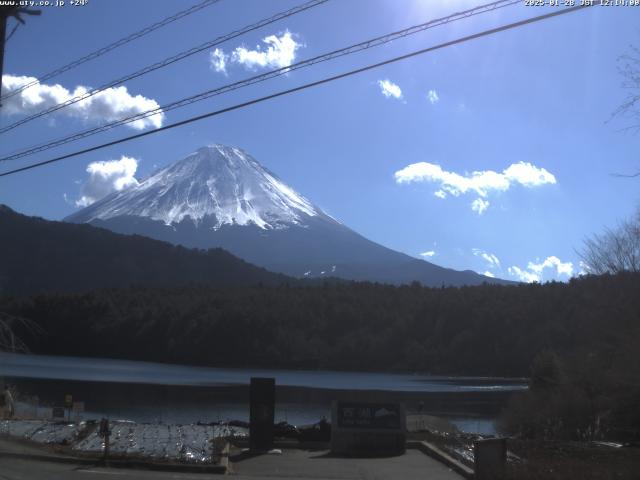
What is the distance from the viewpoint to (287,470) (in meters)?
18.3

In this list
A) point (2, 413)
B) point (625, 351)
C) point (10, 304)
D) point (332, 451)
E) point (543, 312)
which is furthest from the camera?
point (10, 304)

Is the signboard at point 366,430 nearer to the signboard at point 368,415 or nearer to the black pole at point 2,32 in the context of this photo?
the signboard at point 368,415

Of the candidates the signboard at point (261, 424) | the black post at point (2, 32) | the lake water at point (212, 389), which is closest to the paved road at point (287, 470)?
the signboard at point (261, 424)

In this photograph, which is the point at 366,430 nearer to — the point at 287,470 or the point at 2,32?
the point at 287,470

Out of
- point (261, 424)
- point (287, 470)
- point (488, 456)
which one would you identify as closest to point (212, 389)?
point (261, 424)

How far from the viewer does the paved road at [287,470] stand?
15812mm

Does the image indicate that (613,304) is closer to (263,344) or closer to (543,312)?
(543,312)

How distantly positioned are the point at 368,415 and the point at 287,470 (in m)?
4.34

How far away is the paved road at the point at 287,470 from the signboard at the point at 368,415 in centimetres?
109

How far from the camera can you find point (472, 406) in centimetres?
6656

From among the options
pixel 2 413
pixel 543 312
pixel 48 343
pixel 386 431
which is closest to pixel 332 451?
pixel 386 431

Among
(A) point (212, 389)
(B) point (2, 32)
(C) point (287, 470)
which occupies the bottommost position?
(A) point (212, 389)

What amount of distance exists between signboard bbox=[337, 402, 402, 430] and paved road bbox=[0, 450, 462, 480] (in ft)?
3.59

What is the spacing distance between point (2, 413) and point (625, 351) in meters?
21.3
